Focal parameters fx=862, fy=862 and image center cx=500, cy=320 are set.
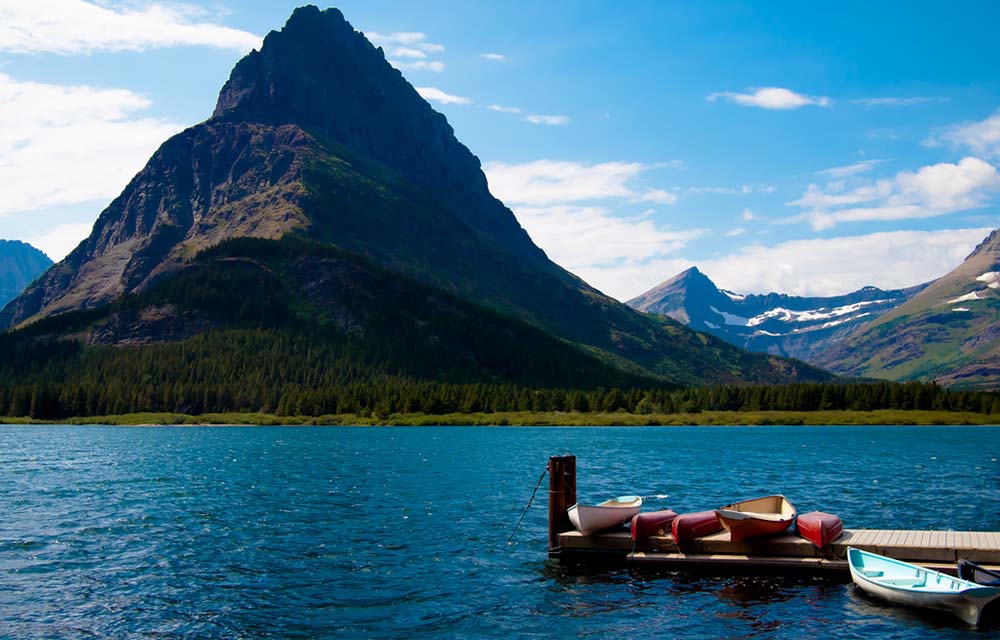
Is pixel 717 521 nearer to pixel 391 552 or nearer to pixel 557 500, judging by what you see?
pixel 557 500

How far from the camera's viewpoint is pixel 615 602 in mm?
44875

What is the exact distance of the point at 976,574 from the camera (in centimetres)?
4275

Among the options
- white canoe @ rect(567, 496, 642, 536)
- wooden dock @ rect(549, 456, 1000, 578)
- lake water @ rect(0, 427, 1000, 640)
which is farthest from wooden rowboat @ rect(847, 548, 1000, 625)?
white canoe @ rect(567, 496, 642, 536)

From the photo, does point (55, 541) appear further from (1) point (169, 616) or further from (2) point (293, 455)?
(2) point (293, 455)

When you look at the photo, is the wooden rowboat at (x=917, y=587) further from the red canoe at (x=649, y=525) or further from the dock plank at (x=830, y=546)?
the red canoe at (x=649, y=525)

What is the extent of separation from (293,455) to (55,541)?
87.0 meters

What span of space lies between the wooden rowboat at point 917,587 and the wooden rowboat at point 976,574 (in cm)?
106

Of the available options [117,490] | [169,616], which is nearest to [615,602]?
[169,616]

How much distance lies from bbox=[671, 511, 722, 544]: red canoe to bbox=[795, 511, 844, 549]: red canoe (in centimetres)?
502

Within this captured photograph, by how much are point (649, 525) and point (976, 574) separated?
58.4ft

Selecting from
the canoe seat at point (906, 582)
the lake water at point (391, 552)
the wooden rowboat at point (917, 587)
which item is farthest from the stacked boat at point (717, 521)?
the canoe seat at point (906, 582)

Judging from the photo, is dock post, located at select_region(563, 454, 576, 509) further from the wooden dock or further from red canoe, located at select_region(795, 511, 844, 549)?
red canoe, located at select_region(795, 511, 844, 549)

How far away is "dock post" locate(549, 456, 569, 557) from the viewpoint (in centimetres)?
5519

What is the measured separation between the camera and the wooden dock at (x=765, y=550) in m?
46.7
